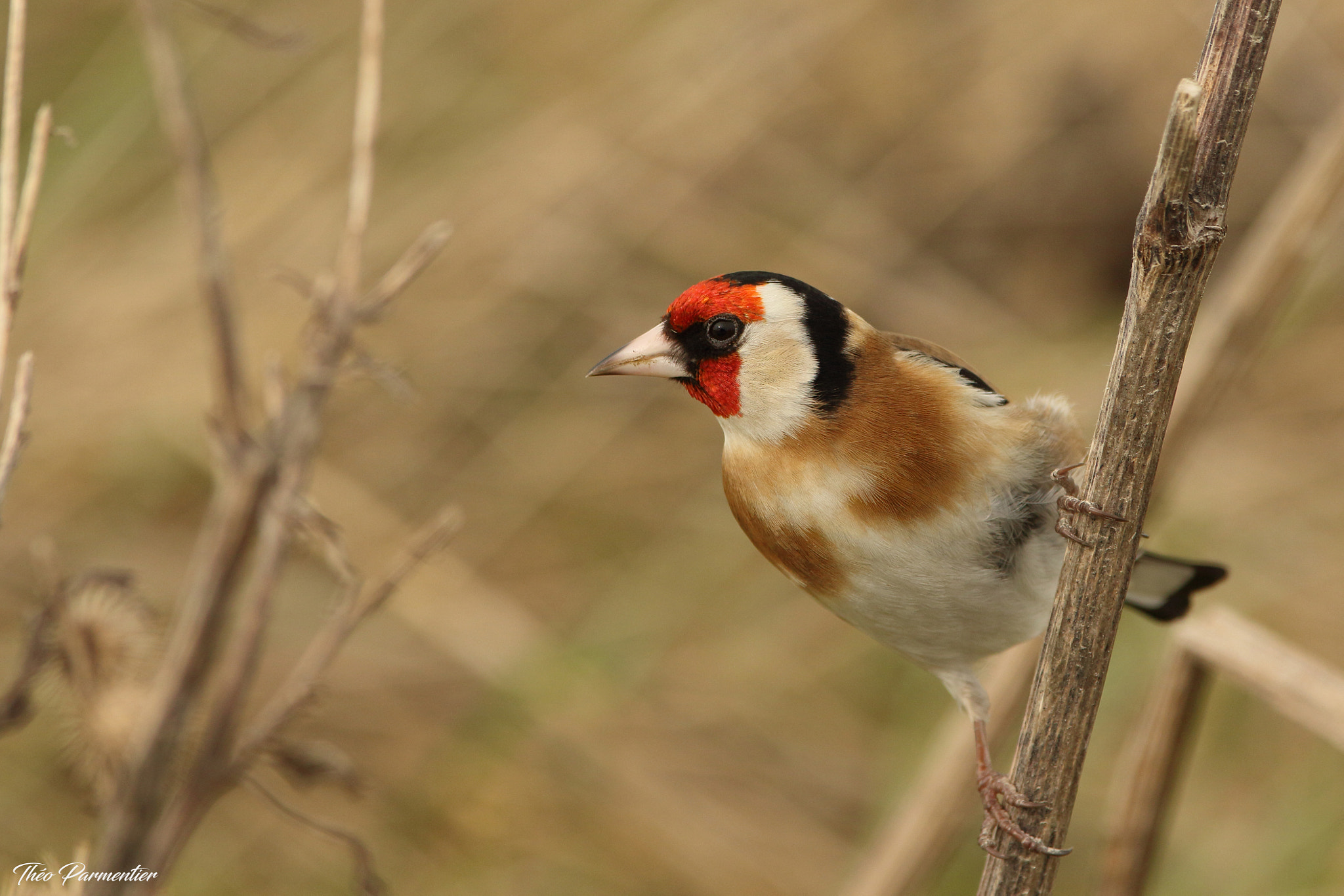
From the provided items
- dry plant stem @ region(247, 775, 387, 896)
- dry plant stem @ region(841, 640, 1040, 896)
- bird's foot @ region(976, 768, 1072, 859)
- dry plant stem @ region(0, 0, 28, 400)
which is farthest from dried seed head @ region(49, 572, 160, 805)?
dry plant stem @ region(841, 640, 1040, 896)

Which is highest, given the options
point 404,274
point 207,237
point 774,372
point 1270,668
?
point 1270,668

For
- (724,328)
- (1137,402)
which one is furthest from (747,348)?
(1137,402)

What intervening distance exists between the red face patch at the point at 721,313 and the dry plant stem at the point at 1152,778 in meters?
1.02

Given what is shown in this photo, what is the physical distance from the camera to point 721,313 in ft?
6.81

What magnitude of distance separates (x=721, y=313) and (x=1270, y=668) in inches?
48.0

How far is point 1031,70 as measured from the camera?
493 centimetres

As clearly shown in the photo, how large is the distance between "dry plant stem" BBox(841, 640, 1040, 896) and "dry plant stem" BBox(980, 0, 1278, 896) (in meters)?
0.56

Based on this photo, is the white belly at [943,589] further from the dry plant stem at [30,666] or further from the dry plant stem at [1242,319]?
the dry plant stem at [30,666]

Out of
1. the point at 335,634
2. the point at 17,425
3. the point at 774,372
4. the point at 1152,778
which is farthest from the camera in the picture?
the point at 1152,778

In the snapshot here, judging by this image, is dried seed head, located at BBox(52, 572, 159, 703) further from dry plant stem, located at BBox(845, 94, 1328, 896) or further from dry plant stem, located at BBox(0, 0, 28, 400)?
→ dry plant stem, located at BBox(845, 94, 1328, 896)

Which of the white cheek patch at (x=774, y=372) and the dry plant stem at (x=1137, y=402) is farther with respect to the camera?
the white cheek patch at (x=774, y=372)

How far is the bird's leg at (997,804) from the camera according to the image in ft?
5.14

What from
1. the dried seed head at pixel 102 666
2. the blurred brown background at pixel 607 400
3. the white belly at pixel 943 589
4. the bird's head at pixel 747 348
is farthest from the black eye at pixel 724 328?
the blurred brown background at pixel 607 400

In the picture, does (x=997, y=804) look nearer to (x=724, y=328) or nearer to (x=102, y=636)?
(x=724, y=328)
